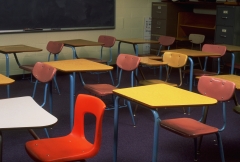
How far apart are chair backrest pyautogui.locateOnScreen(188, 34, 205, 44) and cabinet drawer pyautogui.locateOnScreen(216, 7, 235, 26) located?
0.51 m

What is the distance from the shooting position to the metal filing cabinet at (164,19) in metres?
7.82

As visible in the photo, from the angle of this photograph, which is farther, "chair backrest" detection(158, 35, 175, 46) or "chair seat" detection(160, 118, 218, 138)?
"chair backrest" detection(158, 35, 175, 46)

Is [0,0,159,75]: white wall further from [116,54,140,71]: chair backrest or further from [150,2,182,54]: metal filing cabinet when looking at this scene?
[116,54,140,71]: chair backrest

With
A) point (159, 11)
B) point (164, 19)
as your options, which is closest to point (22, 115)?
point (164, 19)

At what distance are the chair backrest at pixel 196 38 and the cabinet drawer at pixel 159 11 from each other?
26.9 inches

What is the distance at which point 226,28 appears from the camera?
6988 mm

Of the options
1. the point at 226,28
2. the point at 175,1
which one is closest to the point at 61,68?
the point at 226,28

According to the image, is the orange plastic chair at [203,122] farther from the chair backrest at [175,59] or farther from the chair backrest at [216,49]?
the chair backrest at [216,49]

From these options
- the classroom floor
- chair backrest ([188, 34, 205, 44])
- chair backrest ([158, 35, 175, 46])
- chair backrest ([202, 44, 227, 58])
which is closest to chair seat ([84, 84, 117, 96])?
the classroom floor

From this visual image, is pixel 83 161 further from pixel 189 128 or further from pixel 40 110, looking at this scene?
pixel 189 128

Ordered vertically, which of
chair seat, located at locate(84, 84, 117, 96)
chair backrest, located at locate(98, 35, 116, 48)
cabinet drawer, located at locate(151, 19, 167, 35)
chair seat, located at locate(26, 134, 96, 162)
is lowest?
chair seat, located at locate(84, 84, 117, 96)

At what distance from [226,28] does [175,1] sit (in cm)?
137

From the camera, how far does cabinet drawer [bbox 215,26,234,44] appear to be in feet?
22.8

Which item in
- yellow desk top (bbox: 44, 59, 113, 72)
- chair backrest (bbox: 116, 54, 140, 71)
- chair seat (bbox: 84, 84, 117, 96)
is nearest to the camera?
yellow desk top (bbox: 44, 59, 113, 72)
